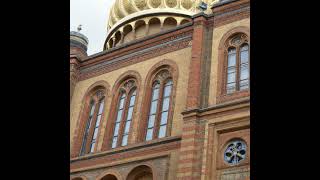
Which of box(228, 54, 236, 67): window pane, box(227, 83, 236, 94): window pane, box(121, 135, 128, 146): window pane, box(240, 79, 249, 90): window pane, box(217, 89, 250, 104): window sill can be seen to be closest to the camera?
box(217, 89, 250, 104): window sill

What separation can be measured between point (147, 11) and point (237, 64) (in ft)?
37.4

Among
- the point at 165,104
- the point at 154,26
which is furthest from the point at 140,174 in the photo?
the point at 154,26

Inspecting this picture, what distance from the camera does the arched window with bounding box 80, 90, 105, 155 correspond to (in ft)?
60.9

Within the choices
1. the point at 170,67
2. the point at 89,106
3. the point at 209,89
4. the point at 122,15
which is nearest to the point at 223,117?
the point at 209,89

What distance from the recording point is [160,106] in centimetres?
1725

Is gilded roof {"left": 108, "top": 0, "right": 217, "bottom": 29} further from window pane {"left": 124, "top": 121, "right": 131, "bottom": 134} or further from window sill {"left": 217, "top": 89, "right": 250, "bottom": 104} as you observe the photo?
window sill {"left": 217, "top": 89, "right": 250, "bottom": 104}

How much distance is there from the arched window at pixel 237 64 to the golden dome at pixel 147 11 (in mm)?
9593

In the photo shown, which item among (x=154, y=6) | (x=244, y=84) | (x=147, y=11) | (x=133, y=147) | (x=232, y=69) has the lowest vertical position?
(x=133, y=147)

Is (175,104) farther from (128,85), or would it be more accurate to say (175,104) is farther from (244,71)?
(128,85)

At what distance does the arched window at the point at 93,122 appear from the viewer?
60.9 feet

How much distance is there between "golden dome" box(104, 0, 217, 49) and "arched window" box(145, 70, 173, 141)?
828 cm

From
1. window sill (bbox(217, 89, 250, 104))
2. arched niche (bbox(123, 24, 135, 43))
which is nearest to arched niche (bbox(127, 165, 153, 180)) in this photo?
window sill (bbox(217, 89, 250, 104))

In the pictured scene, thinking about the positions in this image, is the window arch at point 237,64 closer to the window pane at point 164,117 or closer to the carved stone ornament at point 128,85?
the window pane at point 164,117
